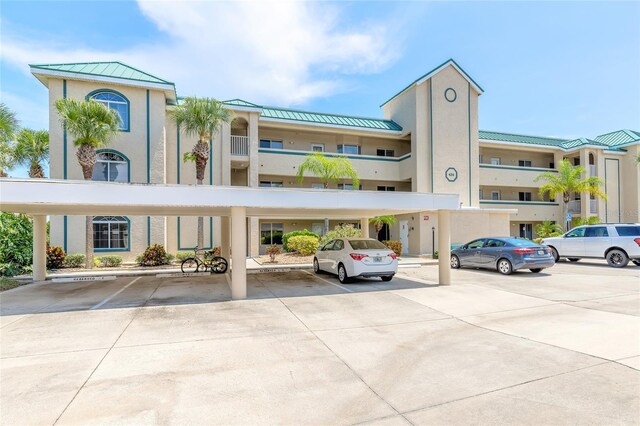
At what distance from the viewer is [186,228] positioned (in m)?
22.2

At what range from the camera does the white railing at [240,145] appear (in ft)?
77.3

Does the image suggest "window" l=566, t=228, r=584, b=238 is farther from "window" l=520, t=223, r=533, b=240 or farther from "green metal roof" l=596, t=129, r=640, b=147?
"green metal roof" l=596, t=129, r=640, b=147

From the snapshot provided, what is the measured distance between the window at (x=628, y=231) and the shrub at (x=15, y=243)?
2611 centimetres

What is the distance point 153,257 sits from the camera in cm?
1917

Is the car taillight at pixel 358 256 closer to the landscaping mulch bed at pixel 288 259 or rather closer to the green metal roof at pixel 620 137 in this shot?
the landscaping mulch bed at pixel 288 259

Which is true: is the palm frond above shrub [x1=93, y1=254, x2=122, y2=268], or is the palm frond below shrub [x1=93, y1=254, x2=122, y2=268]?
above

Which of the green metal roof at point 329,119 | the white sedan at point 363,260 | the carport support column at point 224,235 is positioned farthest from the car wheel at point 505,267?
the green metal roof at point 329,119

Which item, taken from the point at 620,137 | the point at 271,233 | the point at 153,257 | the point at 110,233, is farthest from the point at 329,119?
the point at 620,137

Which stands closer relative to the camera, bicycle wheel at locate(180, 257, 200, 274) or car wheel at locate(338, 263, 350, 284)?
car wheel at locate(338, 263, 350, 284)

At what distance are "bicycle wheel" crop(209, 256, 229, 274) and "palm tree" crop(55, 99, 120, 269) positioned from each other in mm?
6637

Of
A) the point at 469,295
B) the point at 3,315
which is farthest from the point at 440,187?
the point at 3,315

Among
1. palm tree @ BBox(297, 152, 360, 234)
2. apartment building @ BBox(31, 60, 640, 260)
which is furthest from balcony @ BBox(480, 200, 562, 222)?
palm tree @ BBox(297, 152, 360, 234)

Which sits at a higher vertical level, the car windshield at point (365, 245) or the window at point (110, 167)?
the window at point (110, 167)

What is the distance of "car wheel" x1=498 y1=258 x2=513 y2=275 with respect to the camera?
14559mm
